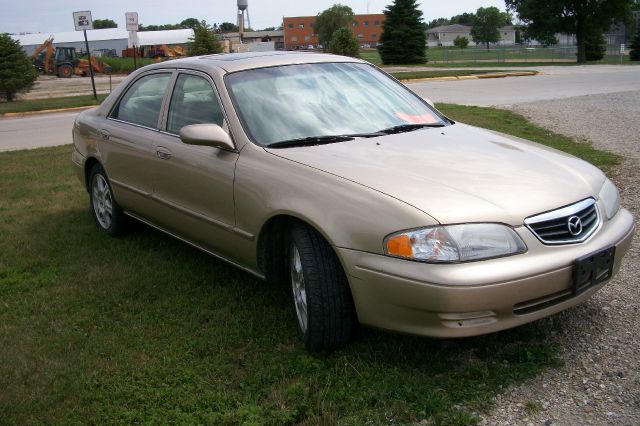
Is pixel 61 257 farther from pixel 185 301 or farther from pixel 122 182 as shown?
pixel 185 301

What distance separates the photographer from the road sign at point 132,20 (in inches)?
830

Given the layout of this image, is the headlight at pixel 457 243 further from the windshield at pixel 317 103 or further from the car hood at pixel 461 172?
the windshield at pixel 317 103

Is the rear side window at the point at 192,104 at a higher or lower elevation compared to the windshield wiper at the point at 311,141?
higher

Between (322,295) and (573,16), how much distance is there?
144 ft

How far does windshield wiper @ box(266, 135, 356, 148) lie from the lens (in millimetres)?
3799

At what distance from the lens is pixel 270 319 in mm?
3920

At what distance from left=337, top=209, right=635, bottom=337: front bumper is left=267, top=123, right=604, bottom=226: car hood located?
0.68 ft

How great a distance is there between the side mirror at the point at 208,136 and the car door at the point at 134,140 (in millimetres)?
868

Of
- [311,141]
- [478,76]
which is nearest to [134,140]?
[311,141]

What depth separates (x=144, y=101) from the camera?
17.0 feet

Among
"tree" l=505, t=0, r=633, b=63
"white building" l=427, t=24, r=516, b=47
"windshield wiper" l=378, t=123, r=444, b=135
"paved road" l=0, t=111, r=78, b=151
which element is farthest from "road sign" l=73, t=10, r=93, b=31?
"white building" l=427, t=24, r=516, b=47

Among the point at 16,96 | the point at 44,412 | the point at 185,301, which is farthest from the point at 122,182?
the point at 16,96

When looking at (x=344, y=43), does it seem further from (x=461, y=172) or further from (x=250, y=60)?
(x=461, y=172)

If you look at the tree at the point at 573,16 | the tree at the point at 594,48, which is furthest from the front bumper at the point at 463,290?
the tree at the point at 594,48
